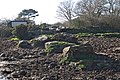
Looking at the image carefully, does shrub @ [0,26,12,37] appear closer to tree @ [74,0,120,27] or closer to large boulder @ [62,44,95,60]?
tree @ [74,0,120,27]

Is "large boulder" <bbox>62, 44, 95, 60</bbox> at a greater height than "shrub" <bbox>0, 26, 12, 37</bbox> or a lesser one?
greater

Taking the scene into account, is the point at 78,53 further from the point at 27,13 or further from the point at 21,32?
the point at 27,13

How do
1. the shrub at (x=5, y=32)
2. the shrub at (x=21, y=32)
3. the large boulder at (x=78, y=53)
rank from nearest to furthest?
the large boulder at (x=78, y=53) → the shrub at (x=21, y=32) → the shrub at (x=5, y=32)

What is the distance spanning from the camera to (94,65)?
24109 mm

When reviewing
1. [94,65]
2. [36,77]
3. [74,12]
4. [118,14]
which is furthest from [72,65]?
[74,12]

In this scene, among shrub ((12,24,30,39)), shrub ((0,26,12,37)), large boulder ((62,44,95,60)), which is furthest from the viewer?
shrub ((0,26,12,37))

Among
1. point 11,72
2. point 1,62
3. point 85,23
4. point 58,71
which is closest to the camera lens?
point 58,71

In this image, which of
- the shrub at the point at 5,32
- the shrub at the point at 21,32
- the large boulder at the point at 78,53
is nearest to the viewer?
the large boulder at the point at 78,53

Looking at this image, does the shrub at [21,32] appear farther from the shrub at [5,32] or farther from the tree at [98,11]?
the tree at [98,11]

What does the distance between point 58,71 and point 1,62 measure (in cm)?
935

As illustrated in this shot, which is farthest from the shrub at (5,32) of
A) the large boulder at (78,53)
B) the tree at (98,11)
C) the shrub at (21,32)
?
the large boulder at (78,53)

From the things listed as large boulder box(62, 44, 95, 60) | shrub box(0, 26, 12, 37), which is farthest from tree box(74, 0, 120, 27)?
large boulder box(62, 44, 95, 60)

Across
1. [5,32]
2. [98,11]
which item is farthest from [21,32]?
[98,11]

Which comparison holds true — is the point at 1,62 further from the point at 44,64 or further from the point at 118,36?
the point at 118,36
